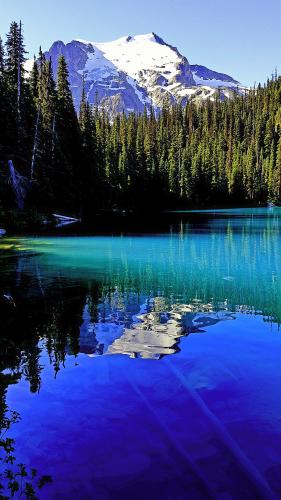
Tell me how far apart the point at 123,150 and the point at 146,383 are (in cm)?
9748

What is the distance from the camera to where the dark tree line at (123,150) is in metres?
47.4

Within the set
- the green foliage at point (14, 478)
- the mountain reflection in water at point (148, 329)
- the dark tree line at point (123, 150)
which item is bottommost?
the green foliage at point (14, 478)

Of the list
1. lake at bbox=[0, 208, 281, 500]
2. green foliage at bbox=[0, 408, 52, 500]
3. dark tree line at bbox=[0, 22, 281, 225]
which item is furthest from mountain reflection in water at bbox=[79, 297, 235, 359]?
dark tree line at bbox=[0, 22, 281, 225]

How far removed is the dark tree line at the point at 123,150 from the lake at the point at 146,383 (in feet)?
87.6

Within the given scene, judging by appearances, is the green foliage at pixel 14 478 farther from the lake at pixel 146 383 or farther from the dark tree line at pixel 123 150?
the dark tree line at pixel 123 150

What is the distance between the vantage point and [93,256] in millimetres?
26234

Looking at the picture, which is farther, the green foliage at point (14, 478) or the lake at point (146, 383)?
the lake at point (146, 383)

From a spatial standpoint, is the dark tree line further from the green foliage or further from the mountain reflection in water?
the green foliage

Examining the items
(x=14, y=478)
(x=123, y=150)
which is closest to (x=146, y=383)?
(x=14, y=478)

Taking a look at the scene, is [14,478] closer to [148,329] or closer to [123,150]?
[148,329]

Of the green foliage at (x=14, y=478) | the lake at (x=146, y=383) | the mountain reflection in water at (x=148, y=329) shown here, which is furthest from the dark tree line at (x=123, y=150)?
the green foliage at (x=14, y=478)

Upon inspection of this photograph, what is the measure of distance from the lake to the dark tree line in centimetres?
2670

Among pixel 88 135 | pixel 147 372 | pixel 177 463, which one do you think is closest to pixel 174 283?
pixel 147 372

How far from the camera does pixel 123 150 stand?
103m
